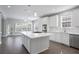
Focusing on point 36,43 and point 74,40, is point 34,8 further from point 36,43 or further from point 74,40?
point 74,40

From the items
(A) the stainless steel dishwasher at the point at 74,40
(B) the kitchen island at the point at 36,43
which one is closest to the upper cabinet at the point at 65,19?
(A) the stainless steel dishwasher at the point at 74,40

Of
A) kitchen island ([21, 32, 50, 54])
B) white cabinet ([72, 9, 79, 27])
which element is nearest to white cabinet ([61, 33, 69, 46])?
white cabinet ([72, 9, 79, 27])

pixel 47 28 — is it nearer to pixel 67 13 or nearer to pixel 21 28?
pixel 67 13

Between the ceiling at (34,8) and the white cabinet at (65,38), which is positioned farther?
the white cabinet at (65,38)

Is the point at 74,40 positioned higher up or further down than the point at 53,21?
further down

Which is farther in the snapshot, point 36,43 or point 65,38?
point 65,38

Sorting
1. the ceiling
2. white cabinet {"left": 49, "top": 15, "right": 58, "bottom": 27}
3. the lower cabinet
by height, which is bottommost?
the lower cabinet

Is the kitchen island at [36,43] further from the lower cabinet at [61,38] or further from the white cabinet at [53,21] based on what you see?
the white cabinet at [53,21]

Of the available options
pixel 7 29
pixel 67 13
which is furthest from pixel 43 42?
pixel 7 29

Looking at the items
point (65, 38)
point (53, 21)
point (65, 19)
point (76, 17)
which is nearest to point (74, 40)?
point (65, 38)

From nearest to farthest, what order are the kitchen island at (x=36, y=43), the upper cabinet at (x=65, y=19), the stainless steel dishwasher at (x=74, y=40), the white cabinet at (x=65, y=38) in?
the kitchen island at (x=36, y=43) < the stainless steel dishwasher at (x=74, y=40) < the white cabinet at (x=65, y=38) < the upper cabinet at (x=65, y=19)

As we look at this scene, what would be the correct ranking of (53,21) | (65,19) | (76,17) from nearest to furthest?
(76,17), (65,19), (53,21)

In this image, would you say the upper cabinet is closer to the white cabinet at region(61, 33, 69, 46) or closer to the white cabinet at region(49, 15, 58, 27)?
the white cabinet at region(49, 15, 58, 27)

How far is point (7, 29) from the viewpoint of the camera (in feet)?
42.3
